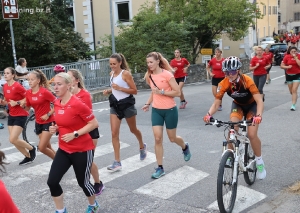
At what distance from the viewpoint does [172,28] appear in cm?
2164

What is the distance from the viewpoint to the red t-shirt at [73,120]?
4.59 m

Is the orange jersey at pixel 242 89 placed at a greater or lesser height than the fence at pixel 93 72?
greater

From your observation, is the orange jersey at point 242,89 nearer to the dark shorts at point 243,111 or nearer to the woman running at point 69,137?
the dark shorts at point 243,111

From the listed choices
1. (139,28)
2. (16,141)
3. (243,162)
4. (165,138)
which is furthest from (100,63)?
(243,162)

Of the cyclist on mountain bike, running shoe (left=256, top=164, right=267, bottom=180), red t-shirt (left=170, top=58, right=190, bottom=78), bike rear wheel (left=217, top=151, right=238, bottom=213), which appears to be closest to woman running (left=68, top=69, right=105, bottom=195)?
the cyclist on mountain bike

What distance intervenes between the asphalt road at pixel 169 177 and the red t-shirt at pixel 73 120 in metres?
1.07

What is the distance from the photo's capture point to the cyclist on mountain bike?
5.40 m

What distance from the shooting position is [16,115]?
287 inches

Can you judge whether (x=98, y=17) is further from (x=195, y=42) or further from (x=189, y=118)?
(x=189, y=118)

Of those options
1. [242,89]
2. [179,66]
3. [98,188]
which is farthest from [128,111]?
[179,66]

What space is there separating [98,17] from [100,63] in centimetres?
1444

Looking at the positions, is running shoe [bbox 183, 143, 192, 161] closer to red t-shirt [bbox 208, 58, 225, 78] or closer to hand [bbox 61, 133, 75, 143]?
hand [bbox 61, 133, 75, 143]

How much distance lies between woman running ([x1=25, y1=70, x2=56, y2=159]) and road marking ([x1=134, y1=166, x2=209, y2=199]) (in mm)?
1874

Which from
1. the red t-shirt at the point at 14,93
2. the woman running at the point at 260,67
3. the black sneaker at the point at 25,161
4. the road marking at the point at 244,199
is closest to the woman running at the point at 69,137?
the road marking at the point at 244,199
